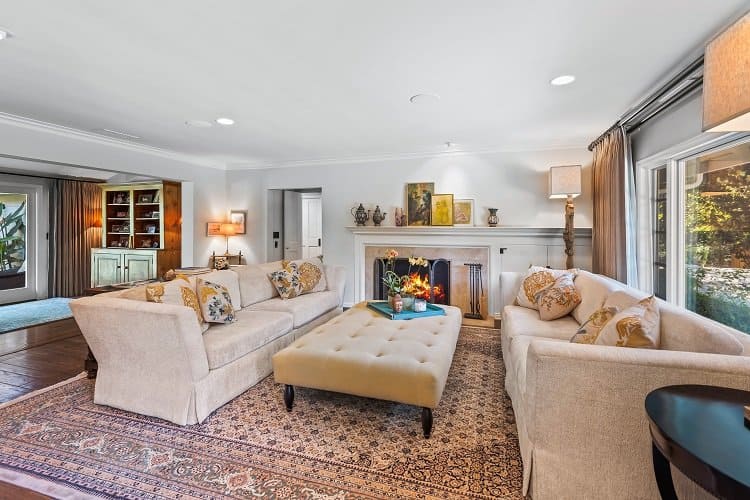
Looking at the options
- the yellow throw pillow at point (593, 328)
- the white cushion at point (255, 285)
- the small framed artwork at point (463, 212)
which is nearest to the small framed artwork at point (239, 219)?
the white cushion at point (255, 285)

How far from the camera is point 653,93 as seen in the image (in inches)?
111

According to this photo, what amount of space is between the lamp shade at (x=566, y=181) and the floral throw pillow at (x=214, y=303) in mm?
3571

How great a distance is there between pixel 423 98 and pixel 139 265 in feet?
18.1

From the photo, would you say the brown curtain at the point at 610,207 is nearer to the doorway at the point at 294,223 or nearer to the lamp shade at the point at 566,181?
the lamp shade at the point at 566,181

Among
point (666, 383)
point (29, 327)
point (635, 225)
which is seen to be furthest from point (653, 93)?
point (29, 327)

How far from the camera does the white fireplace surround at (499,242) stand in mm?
4539

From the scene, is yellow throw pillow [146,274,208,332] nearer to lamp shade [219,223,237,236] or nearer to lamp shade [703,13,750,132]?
lamp shade [703,13,750,132]

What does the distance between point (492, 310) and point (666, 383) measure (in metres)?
3.59

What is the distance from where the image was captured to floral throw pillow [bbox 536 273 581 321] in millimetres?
2941

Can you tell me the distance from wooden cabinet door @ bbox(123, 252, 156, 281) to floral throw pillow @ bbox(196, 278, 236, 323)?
3712 millimetres

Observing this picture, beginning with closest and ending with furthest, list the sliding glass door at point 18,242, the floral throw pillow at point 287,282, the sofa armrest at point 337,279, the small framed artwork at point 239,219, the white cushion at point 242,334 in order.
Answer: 1. the white cushion at point 242,334
2. the floral throw pillow at point 287,282
3. the sofa armrest at point 337,279
4. the sliding glass door at point 18,242
5. the small framed artwork at point 239,219

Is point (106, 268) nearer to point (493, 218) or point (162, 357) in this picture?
point (162, 357)

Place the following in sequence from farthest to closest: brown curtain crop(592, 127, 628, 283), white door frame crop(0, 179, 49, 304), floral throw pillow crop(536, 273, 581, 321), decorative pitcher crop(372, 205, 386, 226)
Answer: white door frame crop(0, 179, 49, 304) → decorative pitcher crop(372, 205, 386, 226) → brown curtain crop(592, 127, 628, 283) → floral throw pillow crop(536, 273, 581, 321)

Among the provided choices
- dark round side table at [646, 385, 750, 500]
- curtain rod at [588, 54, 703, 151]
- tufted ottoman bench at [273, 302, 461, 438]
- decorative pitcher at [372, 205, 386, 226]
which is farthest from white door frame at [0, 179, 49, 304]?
curtain rod at [588, 54, 703, 151]
